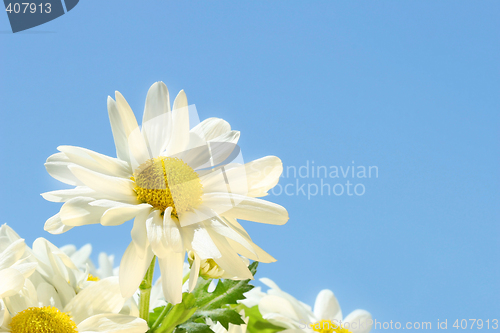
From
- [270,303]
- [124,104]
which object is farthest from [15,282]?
[270,303]

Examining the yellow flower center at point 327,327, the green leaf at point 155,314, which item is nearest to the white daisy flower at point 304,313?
the yellow flower center at point 327,327

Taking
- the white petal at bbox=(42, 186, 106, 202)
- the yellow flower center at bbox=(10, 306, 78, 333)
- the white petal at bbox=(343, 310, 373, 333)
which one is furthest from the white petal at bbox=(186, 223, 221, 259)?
the white petal at bbox=(343, 310, 373, 333)

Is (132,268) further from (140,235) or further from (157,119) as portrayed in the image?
(157,119)

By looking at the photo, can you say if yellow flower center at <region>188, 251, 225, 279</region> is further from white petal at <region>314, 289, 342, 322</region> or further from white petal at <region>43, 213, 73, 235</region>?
white petal at <region>314, 289, 342, 322</region>

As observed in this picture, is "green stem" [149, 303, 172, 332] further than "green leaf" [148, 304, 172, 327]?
No

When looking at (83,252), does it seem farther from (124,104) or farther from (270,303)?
(124,104)

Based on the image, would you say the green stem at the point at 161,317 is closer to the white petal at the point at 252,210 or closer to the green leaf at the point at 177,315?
the green leaf at the point at 177,315
